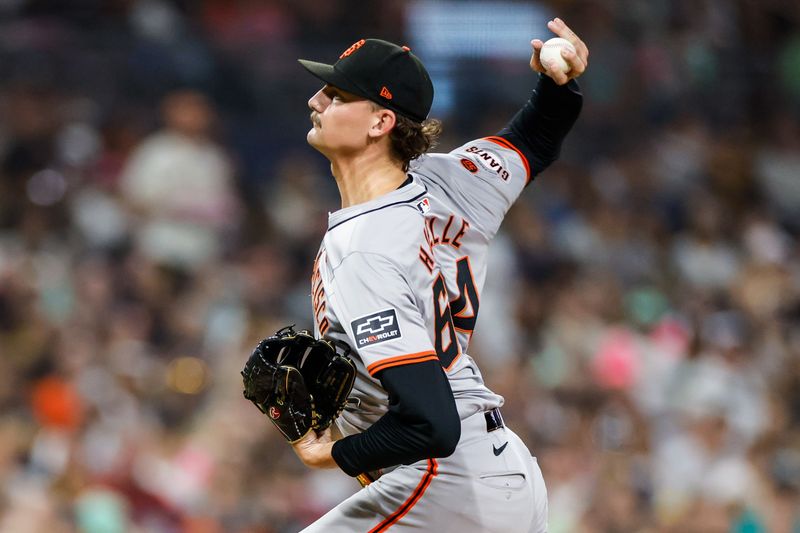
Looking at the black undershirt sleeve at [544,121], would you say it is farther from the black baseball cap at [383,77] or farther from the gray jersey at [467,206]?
the black baseball cap at [383,77]

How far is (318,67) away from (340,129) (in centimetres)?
20

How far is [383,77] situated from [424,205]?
34 centimetres

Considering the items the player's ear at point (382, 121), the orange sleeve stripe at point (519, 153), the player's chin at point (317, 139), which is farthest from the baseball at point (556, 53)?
the player's chin at point (317, 139)

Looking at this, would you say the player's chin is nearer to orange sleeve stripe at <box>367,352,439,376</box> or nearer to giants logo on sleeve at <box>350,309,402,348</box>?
giants logo on sleeve at <box>350,309,402,348</box>

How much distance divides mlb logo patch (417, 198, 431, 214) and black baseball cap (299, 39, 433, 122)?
22 cm

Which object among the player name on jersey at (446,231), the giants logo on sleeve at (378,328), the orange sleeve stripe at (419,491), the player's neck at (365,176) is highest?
the player's neck at (365,176)

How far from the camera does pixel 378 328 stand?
2668mm

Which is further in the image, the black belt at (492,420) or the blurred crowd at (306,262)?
the blurred crowd at (306,262)

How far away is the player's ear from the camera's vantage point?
118 inches

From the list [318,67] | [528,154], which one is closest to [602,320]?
[528,154]

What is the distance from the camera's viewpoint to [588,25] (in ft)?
30.9

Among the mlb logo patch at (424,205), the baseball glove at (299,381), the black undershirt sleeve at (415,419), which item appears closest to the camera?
the black undershirt sleeve at (415,419)

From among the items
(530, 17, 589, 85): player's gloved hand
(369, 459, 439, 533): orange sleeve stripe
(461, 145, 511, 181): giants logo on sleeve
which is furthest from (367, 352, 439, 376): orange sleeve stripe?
(530, 17, 589, 85): player's gloved hand

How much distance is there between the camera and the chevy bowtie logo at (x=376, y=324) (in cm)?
267
